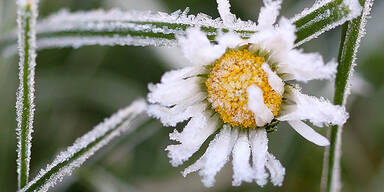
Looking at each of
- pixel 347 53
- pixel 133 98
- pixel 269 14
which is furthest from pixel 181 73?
pixel 133 98

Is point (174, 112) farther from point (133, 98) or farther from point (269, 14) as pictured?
point (133, 98)

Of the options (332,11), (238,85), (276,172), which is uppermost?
(332,11)

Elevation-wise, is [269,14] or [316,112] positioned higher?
[269,14]

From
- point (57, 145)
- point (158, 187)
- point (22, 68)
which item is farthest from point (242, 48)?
point (57, 145)

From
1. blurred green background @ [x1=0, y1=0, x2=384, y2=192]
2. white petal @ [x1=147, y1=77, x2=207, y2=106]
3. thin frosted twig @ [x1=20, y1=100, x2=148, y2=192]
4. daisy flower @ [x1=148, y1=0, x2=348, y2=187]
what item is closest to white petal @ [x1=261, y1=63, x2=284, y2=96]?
daisy flower @ [x1=148, y1=0, x2=348, y2=187]

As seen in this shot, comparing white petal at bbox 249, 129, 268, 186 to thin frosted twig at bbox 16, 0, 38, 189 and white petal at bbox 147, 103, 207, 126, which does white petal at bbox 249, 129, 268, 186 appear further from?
thin frosted twig at bbox 16, 0, 38, 189

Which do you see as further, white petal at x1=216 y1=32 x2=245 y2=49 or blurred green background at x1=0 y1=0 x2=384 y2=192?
blurred green background at x1=0 y1=0 x2=384 y2=192

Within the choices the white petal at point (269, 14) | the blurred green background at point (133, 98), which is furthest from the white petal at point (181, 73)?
the blurred green background at point (133, 98)
